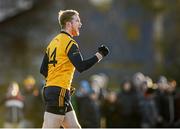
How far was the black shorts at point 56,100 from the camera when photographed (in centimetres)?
962

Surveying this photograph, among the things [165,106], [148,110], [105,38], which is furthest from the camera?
[105,38]

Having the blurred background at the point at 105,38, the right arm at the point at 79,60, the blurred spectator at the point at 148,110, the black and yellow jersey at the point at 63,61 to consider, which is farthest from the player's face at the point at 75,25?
the blurred background at the point at 105,38

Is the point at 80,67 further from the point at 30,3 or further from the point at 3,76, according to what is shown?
the point at 30,3

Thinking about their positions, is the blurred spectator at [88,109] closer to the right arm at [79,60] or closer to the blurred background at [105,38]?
the blurred background at [105,38]

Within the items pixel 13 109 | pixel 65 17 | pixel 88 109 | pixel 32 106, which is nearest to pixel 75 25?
pixel 65 17

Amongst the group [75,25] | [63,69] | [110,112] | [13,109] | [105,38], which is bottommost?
[110,112]

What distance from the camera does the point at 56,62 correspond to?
31.9ft

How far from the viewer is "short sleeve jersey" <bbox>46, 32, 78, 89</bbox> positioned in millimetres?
9664

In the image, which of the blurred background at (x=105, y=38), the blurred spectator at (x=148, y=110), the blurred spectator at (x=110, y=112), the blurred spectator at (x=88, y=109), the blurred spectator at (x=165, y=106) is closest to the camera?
the blurred spectator at (x=88, y=109)

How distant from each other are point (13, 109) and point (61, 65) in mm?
7066

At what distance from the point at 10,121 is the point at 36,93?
4.14 ft

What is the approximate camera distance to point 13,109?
16.5 meters

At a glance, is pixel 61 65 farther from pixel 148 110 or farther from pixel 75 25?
pixel 148 110

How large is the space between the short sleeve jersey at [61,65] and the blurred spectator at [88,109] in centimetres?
663
